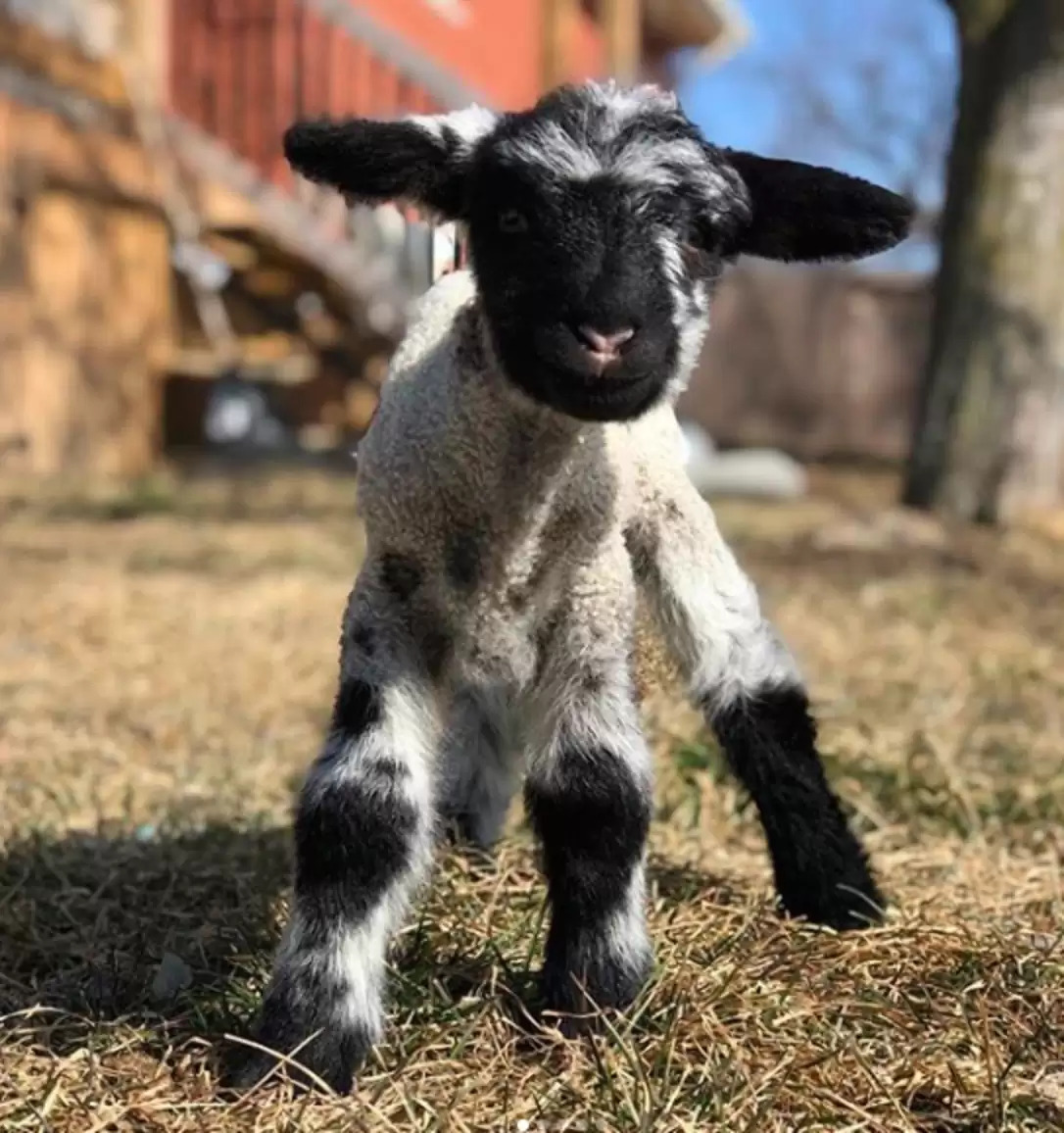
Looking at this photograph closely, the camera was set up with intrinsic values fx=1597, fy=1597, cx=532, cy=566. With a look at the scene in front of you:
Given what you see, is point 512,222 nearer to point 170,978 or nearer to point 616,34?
point 170,978

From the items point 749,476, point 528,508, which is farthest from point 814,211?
point 749,476

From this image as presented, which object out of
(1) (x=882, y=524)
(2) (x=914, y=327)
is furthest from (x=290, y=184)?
(2) (x=914, y=327)

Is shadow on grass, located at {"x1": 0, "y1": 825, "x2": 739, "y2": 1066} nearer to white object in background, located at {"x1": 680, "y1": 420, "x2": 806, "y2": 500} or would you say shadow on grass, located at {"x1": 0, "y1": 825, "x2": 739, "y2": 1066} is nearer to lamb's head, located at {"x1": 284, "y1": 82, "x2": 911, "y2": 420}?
lamb's head, located at {"x1": 284, "y1": 82, "x2": 911, "y2": 420}

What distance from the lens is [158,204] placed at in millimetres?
11727

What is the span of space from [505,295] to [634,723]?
0.80m

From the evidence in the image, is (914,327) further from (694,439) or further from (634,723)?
(634,723)

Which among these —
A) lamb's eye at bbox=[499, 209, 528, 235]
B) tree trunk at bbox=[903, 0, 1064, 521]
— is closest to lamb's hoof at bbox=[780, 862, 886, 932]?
lamb's eye at bbox=[499, 209, 528, 235]

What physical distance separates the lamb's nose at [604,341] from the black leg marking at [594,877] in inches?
Answer: 28.8

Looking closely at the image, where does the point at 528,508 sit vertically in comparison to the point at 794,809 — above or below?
above

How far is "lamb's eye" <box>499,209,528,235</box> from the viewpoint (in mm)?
2621

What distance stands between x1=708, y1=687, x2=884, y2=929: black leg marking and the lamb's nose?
1.04 meters

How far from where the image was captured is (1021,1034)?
8.70ft

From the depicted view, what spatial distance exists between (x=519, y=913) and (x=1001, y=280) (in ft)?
22.8

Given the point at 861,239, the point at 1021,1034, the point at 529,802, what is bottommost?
the point at 1021,1034
